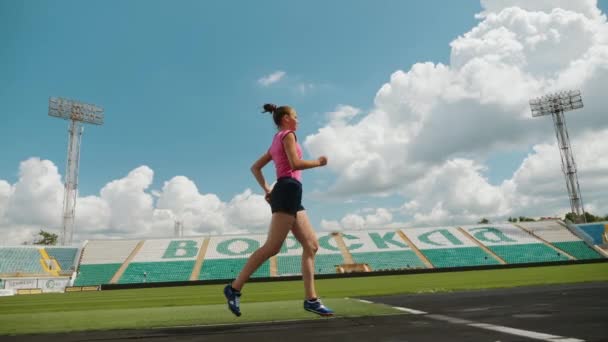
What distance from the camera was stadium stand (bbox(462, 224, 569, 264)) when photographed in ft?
123

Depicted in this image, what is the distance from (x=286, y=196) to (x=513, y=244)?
142 ft

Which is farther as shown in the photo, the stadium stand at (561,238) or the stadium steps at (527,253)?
the stadium stand at (561,238)

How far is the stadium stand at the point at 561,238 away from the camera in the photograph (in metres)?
38.2

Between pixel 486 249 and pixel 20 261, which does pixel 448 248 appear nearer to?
pixel 486 249

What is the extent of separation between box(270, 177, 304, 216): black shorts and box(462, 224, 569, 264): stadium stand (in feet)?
128

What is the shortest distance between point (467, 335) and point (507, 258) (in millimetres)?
40060

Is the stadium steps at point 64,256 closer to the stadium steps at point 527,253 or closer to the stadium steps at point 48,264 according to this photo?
the stadium steps at point 48,264

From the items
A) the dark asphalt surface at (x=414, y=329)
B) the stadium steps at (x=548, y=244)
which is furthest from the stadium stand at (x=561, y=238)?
the dark asphalt surface at (x=414, y=329)

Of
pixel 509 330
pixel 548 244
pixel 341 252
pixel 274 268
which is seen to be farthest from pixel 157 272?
pixel 509 330

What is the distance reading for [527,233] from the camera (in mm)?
43438

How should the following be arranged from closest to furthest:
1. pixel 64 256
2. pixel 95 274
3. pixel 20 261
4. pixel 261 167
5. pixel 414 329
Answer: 1. pixel 414 329
2. pixel 261 167
3. pixel 95 274
4. pixel 20 261
5. pixel 64 256

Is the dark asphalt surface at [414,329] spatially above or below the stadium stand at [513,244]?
below

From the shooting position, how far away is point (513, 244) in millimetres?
40812

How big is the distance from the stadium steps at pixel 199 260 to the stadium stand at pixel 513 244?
28.4 meters
